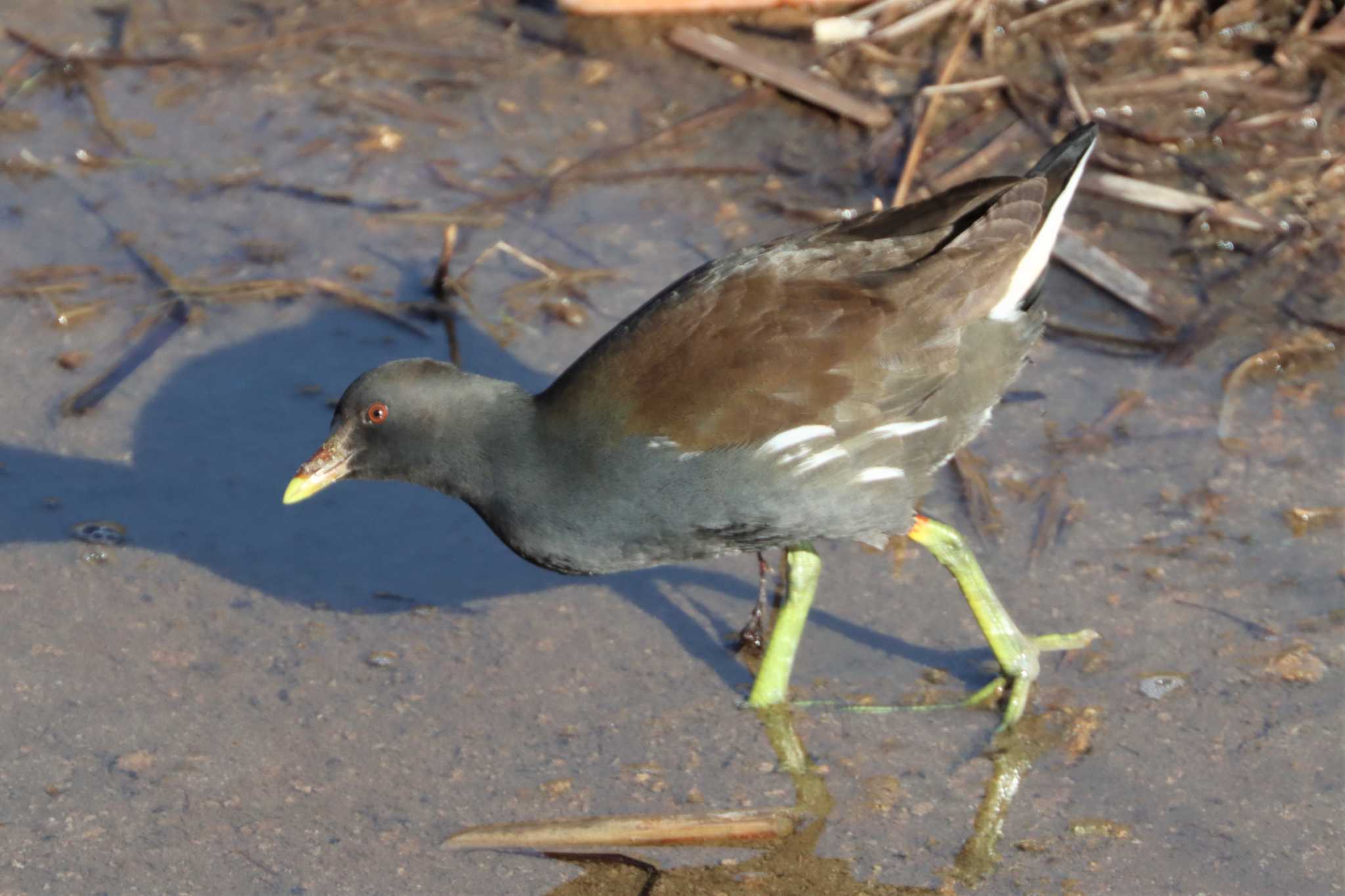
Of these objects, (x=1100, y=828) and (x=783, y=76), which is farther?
(x=783, y=76)

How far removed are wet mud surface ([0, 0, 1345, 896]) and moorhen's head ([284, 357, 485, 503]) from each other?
0.39 metres

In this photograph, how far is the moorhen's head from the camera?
3180 millimetres

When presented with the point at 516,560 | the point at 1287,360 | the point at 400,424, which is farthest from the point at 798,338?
the point at 1287,360

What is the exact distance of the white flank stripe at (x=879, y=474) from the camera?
3150mm

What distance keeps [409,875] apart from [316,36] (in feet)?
11.2

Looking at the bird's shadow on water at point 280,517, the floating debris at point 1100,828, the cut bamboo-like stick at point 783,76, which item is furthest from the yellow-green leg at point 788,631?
the cut bamboo-like stick at point 783,76

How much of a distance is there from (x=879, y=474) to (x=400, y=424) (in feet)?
3.34

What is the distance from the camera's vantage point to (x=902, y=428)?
3182mm

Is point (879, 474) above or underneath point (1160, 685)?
above

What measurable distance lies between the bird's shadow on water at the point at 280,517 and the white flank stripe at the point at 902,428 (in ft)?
1.70

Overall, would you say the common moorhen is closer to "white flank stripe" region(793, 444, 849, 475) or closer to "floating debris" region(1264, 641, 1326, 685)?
"white flank stripe" region(793, 444, 849, 475)

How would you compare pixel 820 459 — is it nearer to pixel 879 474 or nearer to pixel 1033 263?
pixel 879 474

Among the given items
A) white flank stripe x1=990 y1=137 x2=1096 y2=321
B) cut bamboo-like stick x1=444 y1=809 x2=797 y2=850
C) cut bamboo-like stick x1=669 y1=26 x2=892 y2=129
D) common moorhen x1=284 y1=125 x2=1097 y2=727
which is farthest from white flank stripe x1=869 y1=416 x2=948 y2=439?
cut bamboo-like stick x1=669 y1=26 x2=892 y2=129

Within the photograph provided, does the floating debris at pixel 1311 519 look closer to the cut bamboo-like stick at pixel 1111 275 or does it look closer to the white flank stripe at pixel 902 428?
the cut bamboo-like stick at pixel 1111 275
